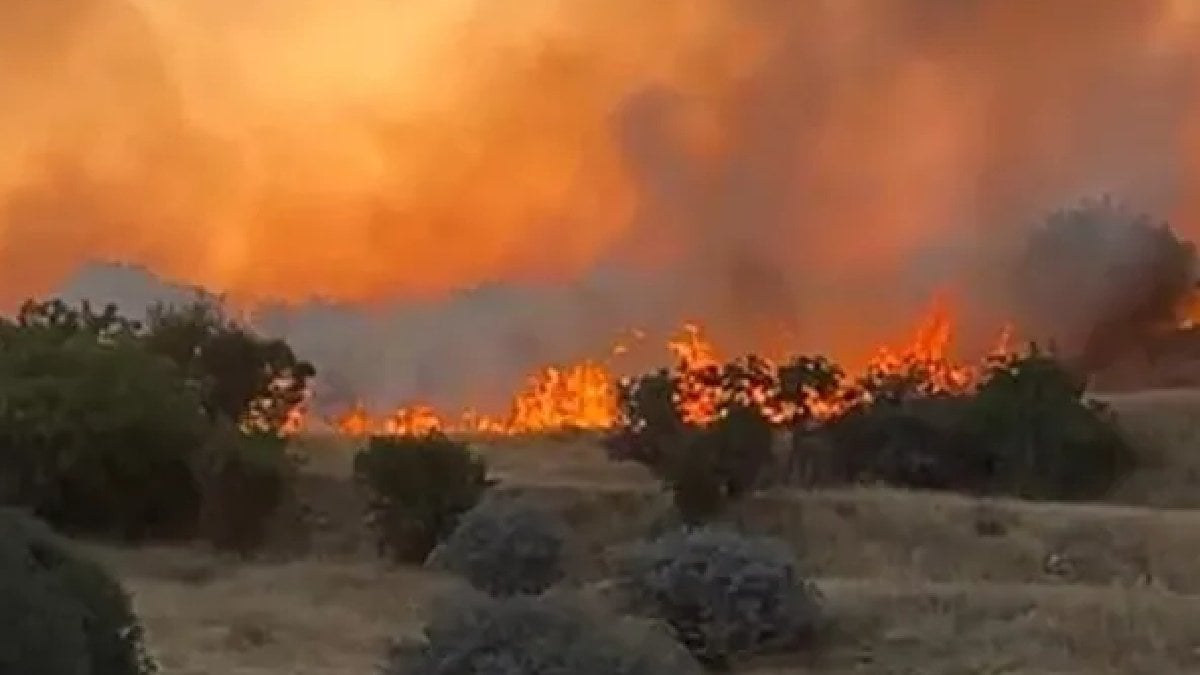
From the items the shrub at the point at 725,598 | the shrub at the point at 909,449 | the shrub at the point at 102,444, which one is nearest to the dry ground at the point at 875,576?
the shrub at the point at 725,598

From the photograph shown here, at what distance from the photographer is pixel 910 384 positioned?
58.2 metres

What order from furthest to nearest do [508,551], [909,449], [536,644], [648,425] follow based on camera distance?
[909,449] < [648,425] < [508,551] < [536,644]

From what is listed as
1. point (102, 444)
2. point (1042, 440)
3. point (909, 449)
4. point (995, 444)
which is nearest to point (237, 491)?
point (102, 444)

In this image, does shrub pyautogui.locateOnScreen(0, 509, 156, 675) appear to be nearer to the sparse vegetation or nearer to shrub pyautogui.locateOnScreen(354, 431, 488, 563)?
shrub pyautogui.locateOnScreen(354, 431, 488, 563)

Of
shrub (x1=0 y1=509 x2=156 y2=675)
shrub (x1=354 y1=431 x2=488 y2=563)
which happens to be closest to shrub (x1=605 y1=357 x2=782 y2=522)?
shrub (x1=354 y1=431 x2=488 y2=563)

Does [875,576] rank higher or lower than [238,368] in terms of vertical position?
lower

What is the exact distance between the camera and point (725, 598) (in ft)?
92.3

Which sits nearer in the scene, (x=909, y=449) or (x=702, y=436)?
(x=702, y=436)

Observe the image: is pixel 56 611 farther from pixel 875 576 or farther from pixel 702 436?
pixel 702 436

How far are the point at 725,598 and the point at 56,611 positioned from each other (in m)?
12.1

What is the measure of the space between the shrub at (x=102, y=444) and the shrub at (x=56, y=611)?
26385mm

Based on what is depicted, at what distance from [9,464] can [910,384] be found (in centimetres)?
2241

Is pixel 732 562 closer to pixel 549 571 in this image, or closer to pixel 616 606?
pixel 616 606

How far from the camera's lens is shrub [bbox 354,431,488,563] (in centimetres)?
4403
